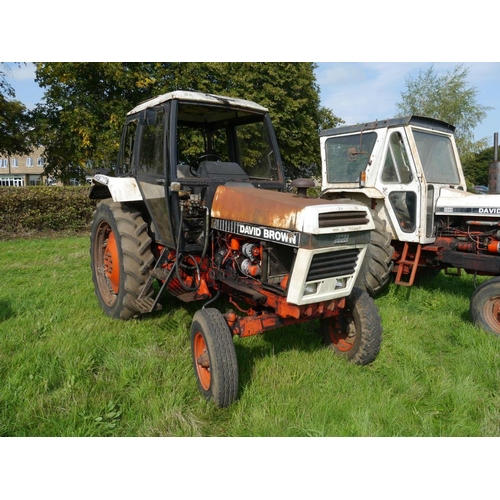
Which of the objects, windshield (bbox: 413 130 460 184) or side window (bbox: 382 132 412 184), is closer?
side window (bbox: 382 132 412 184)

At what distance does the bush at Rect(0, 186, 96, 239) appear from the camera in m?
11.0

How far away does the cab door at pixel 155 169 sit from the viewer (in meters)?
3.63

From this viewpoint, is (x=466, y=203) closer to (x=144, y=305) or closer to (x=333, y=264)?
(x=333, y=264)

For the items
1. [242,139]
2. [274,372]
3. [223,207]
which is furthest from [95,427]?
[242,139]

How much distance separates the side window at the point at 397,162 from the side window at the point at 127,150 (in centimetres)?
313

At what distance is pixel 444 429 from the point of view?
2.66 metres

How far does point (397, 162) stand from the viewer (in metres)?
5.21

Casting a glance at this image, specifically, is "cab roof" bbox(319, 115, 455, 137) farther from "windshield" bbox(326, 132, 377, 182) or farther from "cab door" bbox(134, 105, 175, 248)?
"cab door" bbox(134, 105, 175, 248)

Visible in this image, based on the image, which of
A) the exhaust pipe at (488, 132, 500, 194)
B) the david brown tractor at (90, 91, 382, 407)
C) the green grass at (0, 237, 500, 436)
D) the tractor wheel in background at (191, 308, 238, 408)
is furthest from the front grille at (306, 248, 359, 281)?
the exhaust pipe at (488, 132, 500, 194)

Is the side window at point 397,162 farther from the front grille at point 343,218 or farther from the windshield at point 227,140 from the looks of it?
the front grille at point 343,218

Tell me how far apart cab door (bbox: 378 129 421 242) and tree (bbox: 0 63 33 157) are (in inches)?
493

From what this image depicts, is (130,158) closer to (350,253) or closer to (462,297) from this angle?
(350,253)

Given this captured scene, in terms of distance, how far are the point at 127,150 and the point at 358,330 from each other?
321cm

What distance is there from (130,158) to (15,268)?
3814 mm
